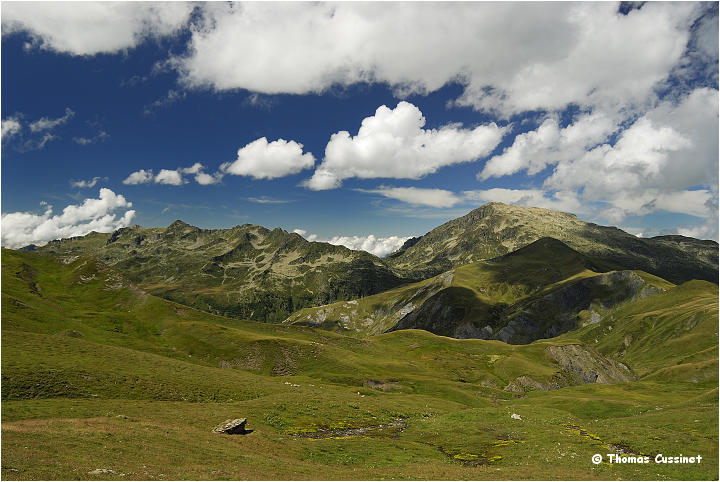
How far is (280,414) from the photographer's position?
53.8 metres

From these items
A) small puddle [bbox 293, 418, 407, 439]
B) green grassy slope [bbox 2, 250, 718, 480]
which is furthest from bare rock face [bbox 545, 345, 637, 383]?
small puddle [bbox 293, 418, 407, 439]

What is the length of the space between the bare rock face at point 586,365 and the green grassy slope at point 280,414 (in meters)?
21.7

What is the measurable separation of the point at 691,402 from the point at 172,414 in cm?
9491

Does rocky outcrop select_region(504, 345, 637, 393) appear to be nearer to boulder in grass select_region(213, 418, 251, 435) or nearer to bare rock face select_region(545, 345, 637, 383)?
bare rock face select_region(545, 345, 637, 383)

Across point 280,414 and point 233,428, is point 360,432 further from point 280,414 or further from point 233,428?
point 233,428

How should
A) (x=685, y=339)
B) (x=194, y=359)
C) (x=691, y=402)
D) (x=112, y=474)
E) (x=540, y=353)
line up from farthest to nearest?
(x=685, y=339) < (x=540, y=353) < (x=194, y=359) < (x=691, y=402) < (x=112, y=474)

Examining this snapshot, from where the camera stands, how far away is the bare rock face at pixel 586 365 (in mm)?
145375

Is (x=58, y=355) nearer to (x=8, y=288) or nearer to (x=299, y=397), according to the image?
(x=299, y=397)

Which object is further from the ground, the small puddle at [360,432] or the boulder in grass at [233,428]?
the boulder in grass at [233,428]

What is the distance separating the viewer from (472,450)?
40.8 metres

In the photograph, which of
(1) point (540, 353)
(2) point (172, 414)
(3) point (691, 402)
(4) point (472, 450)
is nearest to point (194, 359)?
(2) point (172, 414)

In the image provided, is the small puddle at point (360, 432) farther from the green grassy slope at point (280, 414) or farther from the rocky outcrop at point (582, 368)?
the rocky outcrop at point (582, 368)

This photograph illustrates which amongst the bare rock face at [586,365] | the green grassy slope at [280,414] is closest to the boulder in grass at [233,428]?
the green grassy slope at [280,414]

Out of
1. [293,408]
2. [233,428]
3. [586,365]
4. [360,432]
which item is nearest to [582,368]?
[586,365]
